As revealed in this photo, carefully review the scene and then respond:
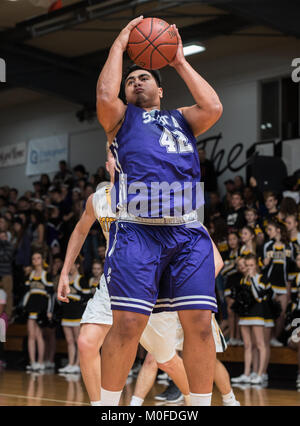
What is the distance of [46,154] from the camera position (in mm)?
18188

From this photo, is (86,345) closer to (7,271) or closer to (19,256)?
(7,271)

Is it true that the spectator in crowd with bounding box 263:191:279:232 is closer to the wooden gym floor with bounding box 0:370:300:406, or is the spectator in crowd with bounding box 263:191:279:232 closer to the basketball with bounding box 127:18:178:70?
the wooden gym floor with bounding box 0:370:300:406

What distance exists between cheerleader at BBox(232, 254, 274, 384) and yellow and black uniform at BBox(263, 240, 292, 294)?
216 millimetres

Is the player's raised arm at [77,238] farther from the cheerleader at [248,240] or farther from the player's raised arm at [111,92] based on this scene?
the cheerleader at [248,240]

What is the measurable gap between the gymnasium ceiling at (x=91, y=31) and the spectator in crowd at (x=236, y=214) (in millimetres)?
3010

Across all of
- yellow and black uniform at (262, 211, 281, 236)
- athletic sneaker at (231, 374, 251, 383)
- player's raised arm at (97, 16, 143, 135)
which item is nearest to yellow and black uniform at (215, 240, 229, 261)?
yellow and black uniform at (262, 211, 281, 236)

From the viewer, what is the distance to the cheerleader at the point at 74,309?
34.3 ft

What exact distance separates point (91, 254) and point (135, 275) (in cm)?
898

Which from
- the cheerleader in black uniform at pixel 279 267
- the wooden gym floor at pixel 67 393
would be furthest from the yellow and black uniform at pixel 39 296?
the cheerleader in black uniform at pixel 279 267

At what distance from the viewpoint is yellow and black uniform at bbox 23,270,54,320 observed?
11055 millimetres

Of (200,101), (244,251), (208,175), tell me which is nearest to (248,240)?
(244,251)

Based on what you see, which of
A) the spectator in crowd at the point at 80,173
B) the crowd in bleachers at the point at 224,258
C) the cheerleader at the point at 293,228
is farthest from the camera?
the spectator in crowd at the point at 80,173

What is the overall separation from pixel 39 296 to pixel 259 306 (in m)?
3.99

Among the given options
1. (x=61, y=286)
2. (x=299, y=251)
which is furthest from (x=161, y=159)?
(x=299, y=251)
